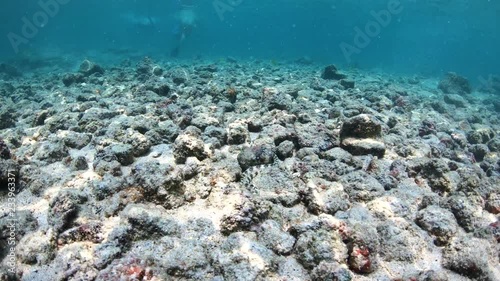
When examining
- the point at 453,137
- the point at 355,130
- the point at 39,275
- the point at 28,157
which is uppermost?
the point at 453,137

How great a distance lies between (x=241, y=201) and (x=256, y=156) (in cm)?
143

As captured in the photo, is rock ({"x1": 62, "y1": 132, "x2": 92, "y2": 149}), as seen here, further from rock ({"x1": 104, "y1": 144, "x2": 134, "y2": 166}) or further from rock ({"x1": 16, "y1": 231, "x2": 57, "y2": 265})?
rock ({"x1": 16, "y1": 231, "x2": 57, "y2": 265})

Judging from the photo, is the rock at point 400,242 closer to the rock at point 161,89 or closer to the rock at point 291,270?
the rock at point 291,270

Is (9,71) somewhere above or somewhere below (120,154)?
above

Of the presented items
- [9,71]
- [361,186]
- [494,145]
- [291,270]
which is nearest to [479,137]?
[494,145]

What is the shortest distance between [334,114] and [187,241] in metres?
6.59

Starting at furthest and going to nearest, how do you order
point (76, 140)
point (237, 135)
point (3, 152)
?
point (76, 140)
point (237, 135)
point (3, 152)

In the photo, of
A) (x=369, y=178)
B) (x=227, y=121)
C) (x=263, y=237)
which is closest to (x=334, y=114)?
(x=227, y=121)

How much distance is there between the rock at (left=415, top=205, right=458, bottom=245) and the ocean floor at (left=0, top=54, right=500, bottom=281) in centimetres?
2

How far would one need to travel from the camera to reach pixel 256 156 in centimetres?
571

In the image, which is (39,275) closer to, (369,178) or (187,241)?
(187,241)

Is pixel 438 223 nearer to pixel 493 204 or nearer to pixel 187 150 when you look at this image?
pixel 493 204

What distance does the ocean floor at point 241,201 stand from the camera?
3688 millimetres

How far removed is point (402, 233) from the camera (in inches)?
171
